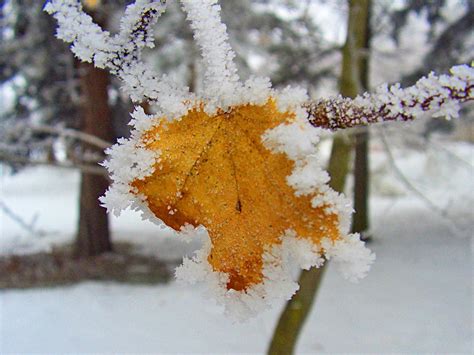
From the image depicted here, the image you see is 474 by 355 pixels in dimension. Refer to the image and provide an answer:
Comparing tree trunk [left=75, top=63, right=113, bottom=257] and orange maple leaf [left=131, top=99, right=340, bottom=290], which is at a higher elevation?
tree trunk [left=75, top=63, right=113, bottom=257]

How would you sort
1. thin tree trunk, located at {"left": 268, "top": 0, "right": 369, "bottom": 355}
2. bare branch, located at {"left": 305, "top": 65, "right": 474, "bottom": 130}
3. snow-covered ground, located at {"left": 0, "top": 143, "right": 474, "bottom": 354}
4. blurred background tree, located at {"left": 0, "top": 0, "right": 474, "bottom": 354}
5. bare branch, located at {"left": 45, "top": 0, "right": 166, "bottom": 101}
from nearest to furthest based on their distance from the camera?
bare branch, located at {"left": 305, "top": 65, "right": 474, "bottom": 130} → bare branch, located at {"left": 45, "top": 0, "right": 166, "bottom": 101} → thin tree trunk, located at {"left": 268, "top": 0, "right": 369, "bottom": 355} → snow-covered ground, located at {"left": 0, "top": 143, "right": 474, "bottom": 354} → blurred background tree, located at {"left": 0, "top": 0, "right": 474, "bottom": 354}

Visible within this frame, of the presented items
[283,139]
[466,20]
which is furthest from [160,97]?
[466,20]

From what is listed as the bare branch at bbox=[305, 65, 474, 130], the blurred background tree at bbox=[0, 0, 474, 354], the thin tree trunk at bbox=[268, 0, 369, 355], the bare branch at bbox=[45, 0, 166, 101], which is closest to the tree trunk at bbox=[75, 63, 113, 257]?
the blurred background tree at bbox=[0, 0, 474, 354]

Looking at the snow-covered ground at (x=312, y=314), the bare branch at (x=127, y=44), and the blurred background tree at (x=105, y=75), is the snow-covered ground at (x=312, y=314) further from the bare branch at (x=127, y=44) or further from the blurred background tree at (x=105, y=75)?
the bare branch at (x=127, y=44)

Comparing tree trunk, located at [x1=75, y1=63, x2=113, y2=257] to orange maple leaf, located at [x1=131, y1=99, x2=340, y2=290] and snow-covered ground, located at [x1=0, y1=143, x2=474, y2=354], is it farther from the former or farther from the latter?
orange maple leaf, located at [x1=131, y1=99, x2=340, y2=290]

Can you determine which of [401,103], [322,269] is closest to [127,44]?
[401,103]

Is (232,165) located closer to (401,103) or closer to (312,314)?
(401,103)

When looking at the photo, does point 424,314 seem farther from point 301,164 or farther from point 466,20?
point 301,164
